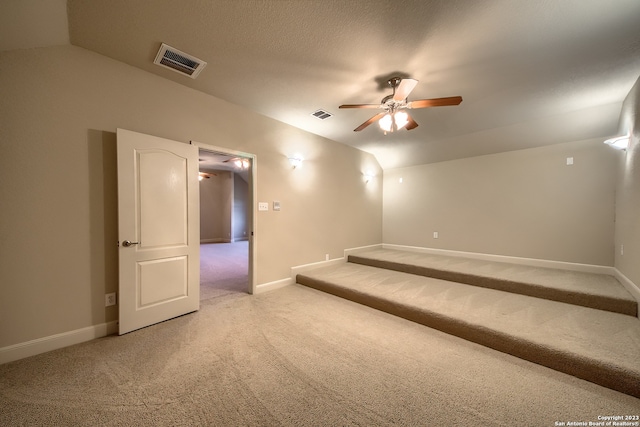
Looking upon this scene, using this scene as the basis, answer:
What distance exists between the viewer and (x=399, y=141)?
4898mm

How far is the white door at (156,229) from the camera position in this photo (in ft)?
8.02

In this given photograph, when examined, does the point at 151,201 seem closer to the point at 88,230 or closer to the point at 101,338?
the point at 88,230

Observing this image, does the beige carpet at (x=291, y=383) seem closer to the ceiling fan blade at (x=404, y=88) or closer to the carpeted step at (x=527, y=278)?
the carpeted step at (x=527, y=278)

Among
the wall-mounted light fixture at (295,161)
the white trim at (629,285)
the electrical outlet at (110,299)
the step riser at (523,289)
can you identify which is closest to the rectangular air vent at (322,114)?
the wall-mounted light fixture at (295,161)

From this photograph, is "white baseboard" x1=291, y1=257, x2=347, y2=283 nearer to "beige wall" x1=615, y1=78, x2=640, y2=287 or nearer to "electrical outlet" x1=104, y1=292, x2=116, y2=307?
"electrical outlet" x1=104, y1=292, x2=116, y2=307

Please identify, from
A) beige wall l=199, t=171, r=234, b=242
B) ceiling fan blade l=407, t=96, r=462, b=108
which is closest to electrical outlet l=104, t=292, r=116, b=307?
ceiling fan blade l=407, t=96, r=462, b=108

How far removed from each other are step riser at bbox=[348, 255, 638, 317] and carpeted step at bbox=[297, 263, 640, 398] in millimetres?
84

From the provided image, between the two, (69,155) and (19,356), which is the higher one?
(69,155)

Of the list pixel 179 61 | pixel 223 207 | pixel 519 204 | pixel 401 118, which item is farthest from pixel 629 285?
pixel 223 207

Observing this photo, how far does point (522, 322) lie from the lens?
2.33m

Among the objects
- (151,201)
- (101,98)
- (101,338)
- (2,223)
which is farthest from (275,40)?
(101,338)

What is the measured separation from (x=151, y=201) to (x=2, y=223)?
3.46 feet

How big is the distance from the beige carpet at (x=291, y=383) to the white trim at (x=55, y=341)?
8 centimetres

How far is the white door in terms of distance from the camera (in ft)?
8.02
